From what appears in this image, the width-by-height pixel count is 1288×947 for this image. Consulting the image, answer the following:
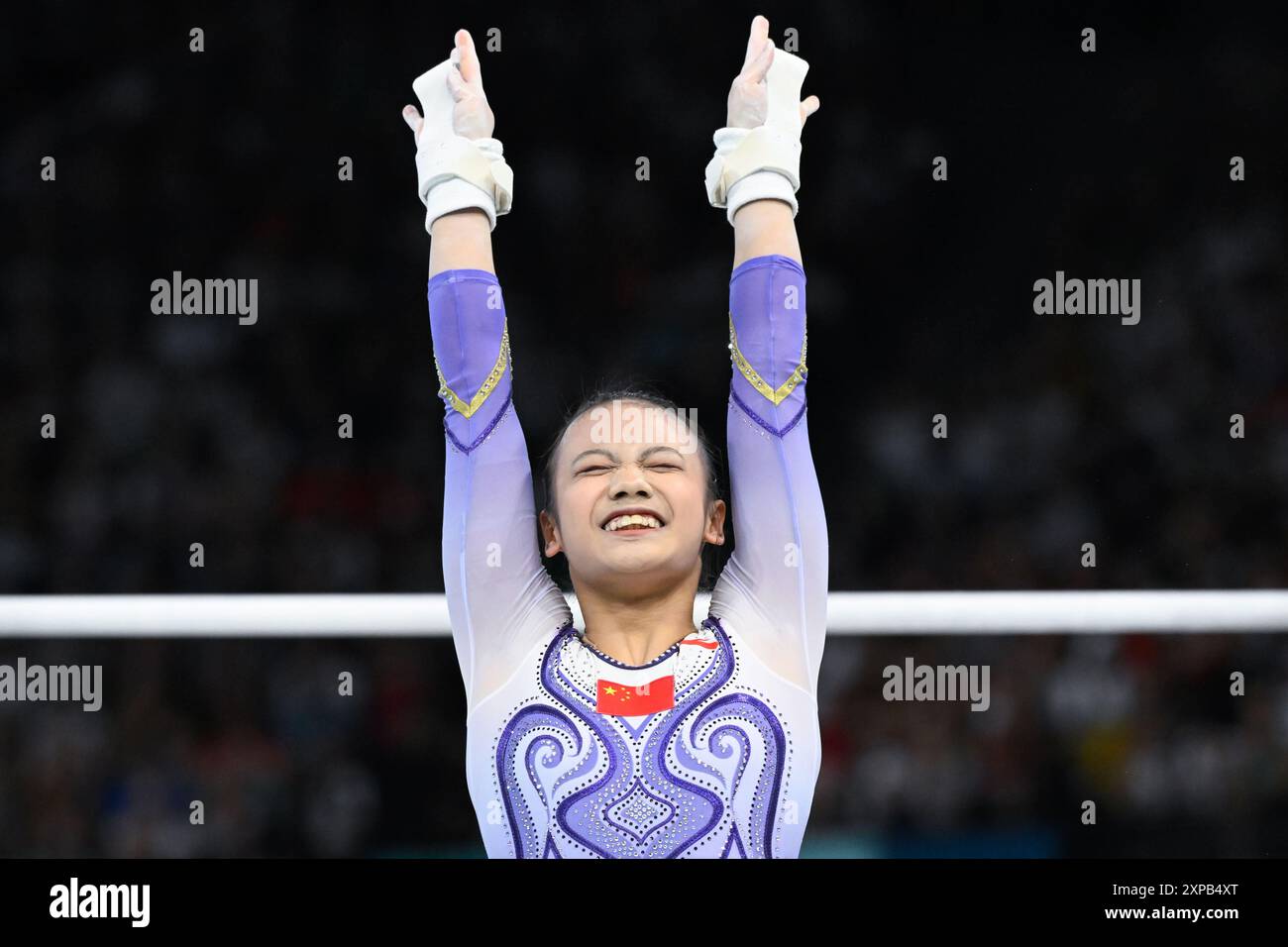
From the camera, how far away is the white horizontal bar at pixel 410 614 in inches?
80.5

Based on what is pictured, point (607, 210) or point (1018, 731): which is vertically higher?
point (607, 210)

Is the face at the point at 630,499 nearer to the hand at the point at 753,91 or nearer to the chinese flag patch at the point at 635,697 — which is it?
the chinese flag patch at the point at 635,697

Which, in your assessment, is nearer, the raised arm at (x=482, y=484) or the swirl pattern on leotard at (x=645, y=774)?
the swirl pattern on leotard at (x=645, y=774)

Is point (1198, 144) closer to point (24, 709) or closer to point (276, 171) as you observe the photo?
point (276, 171)

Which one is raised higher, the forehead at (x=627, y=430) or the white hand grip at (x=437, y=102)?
the white hand grip at (x=437, y=102)

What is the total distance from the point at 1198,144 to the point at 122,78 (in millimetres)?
2880

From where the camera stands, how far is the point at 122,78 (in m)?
3.62

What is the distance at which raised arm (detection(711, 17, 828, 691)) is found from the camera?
6.41 ft

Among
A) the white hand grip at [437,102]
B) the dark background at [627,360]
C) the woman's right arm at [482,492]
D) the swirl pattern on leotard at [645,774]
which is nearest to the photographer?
the swirl pattern on leotard at [645,774]

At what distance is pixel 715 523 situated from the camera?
2.07 metres

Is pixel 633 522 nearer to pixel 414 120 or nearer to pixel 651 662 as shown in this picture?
pixel 651 662

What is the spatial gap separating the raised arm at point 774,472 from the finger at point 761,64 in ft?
0.59

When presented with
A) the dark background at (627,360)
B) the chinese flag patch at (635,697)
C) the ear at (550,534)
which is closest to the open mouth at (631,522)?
the ear at (550,534)
